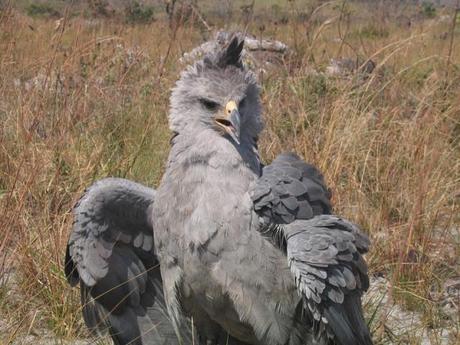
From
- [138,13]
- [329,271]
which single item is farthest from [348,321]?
[138,13]

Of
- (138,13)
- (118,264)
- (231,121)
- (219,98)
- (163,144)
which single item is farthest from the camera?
(138,13)

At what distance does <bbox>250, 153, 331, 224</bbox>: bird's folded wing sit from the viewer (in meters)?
3.04

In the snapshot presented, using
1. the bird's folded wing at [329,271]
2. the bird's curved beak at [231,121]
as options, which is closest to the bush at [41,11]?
the bird's curved beak at [231,121]

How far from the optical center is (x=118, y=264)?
3771 mm

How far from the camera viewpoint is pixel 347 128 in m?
5.22

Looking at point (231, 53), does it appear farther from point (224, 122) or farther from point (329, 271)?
point (329, 271)

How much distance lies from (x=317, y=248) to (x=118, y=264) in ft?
3.89

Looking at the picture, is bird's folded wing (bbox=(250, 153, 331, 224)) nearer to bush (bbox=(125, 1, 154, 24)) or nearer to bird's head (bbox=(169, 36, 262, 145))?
bird's head (bbox=(169, 36, 262, 145))

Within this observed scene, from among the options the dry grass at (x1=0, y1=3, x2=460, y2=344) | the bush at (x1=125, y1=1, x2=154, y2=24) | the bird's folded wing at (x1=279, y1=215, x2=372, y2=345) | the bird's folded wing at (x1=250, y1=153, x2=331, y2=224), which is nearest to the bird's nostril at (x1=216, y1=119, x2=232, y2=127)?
the bird's folded wing at (x1=250, y1=153, x2=331, y2=224)

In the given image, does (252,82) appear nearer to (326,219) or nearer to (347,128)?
(326,219)

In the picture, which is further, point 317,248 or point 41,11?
point 41,11

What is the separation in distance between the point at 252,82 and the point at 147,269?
1066mm

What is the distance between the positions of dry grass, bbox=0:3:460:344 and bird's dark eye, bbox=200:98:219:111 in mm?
1110

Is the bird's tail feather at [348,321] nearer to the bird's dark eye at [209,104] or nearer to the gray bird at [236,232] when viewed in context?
the gray bird at [236,232]
